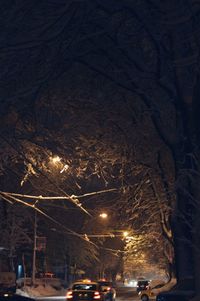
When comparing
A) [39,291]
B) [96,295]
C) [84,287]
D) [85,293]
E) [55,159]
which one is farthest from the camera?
[39,291]

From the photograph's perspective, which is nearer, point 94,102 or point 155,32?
point 155,32

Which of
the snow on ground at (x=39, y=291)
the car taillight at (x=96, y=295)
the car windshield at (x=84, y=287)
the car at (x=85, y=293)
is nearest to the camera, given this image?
the car taillight at (x=96, y=295)

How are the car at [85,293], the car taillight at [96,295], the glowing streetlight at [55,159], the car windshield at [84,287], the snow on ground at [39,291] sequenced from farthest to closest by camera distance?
the snow on ground at [39,291] → the car windshield at [84,287] → the car at [85,293] → the car taillight at [96,295] → the glowing streetlight at [55,159]

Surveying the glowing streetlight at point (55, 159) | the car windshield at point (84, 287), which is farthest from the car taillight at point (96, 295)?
the glowing streetlight at point (55, 159)

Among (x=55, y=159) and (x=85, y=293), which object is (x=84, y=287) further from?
(x=55, y=159)

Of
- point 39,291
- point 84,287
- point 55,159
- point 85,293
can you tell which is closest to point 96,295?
point 85,293

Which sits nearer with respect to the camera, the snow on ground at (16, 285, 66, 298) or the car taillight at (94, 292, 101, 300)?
the car taillight at (94, 292, 101, 300)

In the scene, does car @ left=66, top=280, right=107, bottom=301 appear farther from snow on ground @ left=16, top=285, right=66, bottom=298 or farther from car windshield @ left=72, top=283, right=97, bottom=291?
snow on ground @ left=16, top=285, right=66, bottom=298

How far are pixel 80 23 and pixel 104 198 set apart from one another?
795 inches

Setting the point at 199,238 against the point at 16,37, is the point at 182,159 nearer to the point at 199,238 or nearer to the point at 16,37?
the point at 199,238

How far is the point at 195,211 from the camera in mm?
19203

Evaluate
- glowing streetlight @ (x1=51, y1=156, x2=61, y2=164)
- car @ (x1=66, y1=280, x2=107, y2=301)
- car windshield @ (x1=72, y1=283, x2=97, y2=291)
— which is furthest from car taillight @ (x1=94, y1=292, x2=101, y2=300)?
glowing streetlight @ (x1=51, y1=156, x2=61, y2=164)

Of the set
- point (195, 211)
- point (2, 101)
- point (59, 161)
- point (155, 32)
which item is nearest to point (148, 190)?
point (59, 161)

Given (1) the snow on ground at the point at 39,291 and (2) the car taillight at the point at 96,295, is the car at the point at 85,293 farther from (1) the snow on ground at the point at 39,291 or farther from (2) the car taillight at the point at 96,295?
(1) the snow on ground at the point at 39,291
